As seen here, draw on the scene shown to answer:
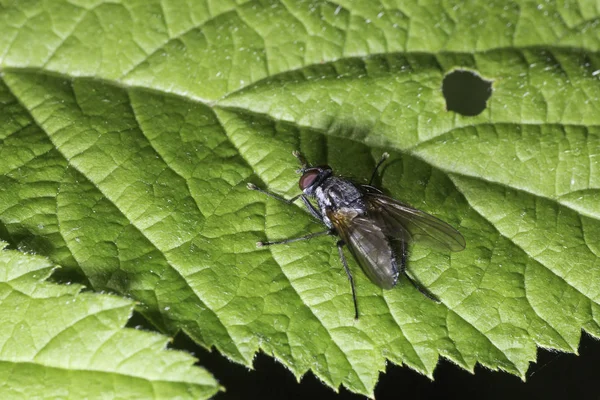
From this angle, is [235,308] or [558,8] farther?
[558,8]

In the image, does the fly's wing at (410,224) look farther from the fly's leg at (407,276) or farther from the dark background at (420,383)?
the dark background at (420,383)

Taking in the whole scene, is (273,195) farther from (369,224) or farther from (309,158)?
(369,224)

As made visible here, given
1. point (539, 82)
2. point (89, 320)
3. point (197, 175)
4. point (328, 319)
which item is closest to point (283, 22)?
point (197, 175)

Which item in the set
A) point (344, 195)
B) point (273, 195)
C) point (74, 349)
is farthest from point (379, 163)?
point (74, 349)

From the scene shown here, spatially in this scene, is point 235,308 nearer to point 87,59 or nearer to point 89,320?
point 89,320

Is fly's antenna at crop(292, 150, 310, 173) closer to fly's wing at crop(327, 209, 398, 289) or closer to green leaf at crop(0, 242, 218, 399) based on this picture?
fly's wing at crop(327, 209, 398, 289)

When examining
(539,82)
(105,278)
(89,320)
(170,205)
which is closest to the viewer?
(89,320)
